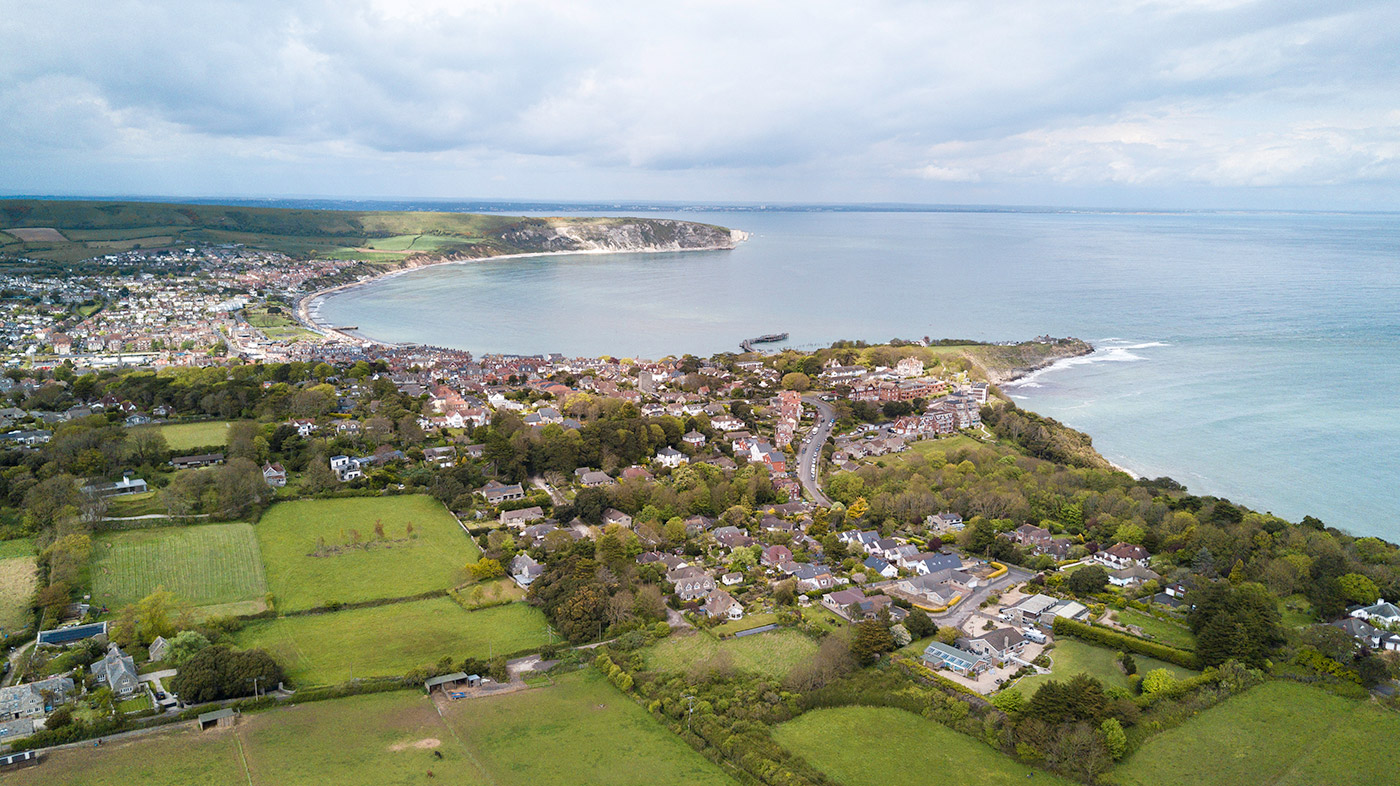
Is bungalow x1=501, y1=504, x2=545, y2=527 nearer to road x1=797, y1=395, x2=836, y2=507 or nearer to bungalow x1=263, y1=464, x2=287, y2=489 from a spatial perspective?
bungalow x1=263, y1=464, x2=287, y2=489

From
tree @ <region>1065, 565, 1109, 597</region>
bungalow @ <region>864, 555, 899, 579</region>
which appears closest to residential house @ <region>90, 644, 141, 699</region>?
bungalow @ <region>864, 555, 899, 579</region>

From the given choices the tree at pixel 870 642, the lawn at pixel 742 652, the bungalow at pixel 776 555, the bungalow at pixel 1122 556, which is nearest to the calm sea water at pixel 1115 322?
the bungalow at pixel 1122 556

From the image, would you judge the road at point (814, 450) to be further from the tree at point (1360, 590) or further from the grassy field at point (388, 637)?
the tree at point (1360, 590)

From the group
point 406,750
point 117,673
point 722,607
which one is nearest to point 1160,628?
point 722,607

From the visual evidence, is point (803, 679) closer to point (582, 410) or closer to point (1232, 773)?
point (1232, 773)

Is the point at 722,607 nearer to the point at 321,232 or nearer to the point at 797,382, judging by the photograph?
the point at 797,382

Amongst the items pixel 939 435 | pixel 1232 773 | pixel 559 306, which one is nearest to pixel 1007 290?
pixel 559 306
